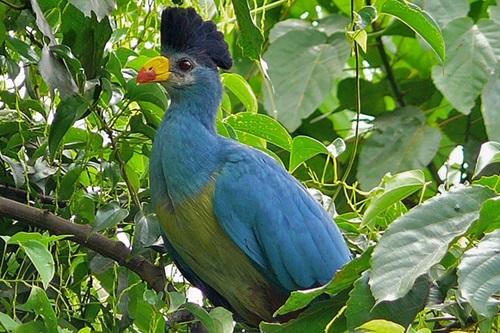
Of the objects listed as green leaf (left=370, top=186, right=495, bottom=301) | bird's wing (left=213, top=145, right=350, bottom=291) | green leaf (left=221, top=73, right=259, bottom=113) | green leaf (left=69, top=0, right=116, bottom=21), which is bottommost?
bird's wing (left=213, top=145, right=350, bottom=291)

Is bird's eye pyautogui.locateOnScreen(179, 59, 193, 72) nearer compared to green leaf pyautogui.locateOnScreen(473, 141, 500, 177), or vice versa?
green leaf pyautogui.locateOnScreen(473, 141, 500, 177)

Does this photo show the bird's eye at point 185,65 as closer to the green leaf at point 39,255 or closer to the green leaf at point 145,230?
the green leaf at point 145,230

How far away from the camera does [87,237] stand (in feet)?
6.75

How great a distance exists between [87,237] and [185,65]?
0.70 m

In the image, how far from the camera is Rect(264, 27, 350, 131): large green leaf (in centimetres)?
354

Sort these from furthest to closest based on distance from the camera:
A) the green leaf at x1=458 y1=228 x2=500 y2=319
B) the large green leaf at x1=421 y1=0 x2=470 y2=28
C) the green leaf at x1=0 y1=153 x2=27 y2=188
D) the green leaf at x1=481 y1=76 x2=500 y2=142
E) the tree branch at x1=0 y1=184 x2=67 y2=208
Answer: the large green leaf at x1=421 y1=0 x2=470 y2=28
the green leaf at x1=481 y1=76 x2=500 y2=142
the tree branch at x1=0 y1=184 x2=67 y2=208
the green leaf at x1=0 y1=153 x2=27 y2=188
the green leaf at x1=458 y1=228 x2=500 y2=319

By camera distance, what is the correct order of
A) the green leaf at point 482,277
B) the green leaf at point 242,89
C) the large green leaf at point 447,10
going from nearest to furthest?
the green leaf at point 482,277
the green leaf at point 242,89
the large green leaf at point 447,10

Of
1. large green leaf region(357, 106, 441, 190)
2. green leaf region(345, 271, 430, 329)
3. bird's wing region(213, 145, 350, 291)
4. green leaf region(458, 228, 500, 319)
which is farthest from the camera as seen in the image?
large green leaf region(357, 106, 441, 190)

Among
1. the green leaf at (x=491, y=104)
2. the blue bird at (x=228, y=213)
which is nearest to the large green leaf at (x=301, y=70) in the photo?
the green leaf at (x=491, y=104)

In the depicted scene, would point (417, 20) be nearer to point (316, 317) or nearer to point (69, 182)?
point (316, 317)

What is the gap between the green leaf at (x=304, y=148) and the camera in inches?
90.4

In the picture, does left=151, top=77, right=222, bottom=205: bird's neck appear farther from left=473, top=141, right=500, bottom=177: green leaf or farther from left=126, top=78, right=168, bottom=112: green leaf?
left=473, top=141, right=500, bottom=177: green leaf

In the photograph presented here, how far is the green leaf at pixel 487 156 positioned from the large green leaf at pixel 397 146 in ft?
5.43

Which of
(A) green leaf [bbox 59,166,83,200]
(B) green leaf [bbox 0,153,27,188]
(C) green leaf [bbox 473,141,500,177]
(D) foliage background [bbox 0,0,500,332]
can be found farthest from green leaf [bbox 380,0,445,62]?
(B) green leaf [bbox 0,153,27,188]
